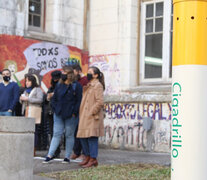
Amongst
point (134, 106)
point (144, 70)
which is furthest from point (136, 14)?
point (134, 106)

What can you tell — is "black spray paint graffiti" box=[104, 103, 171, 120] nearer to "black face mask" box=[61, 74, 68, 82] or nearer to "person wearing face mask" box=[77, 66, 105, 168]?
"person wearing face mask" box=[77, 66, 105, 168]

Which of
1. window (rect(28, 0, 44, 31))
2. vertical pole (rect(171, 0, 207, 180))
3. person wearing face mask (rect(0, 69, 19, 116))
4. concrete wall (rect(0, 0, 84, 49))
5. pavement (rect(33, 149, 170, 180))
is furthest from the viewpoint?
window (rect(28, 0, 44, 31))

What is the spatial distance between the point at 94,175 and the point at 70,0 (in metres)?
6.99

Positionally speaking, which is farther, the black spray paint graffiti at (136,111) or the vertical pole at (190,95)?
the black spray paint graffiti at (136,111)

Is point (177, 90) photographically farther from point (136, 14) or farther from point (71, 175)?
point (136, 14)

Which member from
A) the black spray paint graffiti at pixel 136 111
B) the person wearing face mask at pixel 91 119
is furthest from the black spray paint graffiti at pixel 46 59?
the person wearing face mask at pixel 91 119

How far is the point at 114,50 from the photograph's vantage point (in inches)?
480

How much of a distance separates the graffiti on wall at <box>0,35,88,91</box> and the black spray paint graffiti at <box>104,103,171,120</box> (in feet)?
5.31

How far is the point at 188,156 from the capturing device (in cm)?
264

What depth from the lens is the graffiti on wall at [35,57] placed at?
11.0 m

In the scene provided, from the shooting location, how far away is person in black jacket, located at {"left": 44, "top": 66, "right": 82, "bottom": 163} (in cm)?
793

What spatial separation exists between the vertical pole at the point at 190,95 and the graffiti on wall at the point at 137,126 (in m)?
7.97

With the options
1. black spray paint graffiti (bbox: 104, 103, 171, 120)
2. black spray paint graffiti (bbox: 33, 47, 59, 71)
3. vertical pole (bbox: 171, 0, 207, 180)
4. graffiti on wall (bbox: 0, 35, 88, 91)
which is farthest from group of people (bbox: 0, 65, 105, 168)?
vertical pole (bbox: 171, 0, 207, 180)

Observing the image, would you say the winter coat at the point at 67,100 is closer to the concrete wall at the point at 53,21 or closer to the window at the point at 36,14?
the concrete wall at the point at 53,21
